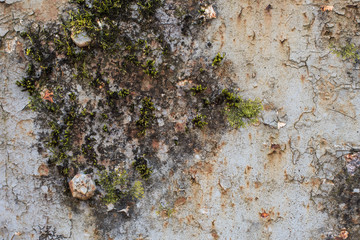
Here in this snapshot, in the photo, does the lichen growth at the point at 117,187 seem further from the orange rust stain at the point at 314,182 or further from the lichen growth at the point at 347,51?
the lichen growth at the point at 347,51

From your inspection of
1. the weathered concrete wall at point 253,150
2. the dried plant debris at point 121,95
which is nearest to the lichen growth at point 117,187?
the dried plant debris at point 121,95

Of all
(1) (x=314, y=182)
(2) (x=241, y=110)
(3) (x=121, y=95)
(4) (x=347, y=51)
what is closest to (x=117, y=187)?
(3) (x=121, y=95)

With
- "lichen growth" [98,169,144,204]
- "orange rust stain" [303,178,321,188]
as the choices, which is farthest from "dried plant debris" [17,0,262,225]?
"orange rust stain" [303,178,321,188]

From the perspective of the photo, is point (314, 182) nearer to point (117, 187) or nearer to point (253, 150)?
point (253, 150)

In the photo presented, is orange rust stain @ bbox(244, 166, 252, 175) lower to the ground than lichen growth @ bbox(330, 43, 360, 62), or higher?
lower

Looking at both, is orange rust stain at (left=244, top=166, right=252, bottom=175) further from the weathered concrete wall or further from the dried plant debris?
the dried plant debris

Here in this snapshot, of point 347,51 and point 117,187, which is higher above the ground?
point 347,51

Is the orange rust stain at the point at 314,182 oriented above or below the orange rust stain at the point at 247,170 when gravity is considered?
below
